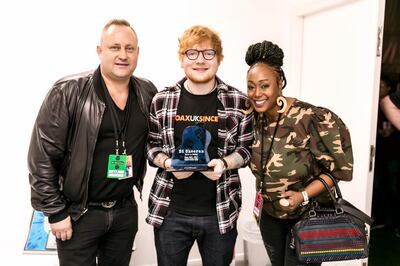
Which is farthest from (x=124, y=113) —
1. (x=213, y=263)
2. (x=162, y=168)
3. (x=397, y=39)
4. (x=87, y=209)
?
(x=397, y=39)

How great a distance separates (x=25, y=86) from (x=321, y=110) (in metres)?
2.05

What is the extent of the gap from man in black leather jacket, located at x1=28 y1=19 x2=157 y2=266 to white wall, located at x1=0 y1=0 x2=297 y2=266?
2.92 feet

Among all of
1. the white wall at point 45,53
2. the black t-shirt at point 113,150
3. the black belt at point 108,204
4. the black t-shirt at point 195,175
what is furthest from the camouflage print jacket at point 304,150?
the white wall at point 45,53

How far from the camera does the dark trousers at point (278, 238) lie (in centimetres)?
158

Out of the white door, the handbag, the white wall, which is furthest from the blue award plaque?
the white wall

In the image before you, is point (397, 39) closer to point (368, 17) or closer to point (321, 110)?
point (368, 17)

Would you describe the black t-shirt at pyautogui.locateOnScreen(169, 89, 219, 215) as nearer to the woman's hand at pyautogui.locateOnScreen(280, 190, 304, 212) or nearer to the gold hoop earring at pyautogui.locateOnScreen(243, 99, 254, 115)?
the gold hoop earring at pyautogui.locateOnScreen(243, 99, 254, 115)

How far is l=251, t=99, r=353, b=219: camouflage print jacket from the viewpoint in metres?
1.50

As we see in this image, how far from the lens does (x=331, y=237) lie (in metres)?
1.43

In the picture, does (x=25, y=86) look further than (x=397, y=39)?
No

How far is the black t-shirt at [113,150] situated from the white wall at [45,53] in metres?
1.02

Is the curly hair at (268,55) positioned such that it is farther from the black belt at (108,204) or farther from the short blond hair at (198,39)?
the black belt at (108,204)

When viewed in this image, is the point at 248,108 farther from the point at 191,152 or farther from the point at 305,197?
the point at 305,197

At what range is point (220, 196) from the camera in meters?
1.63
